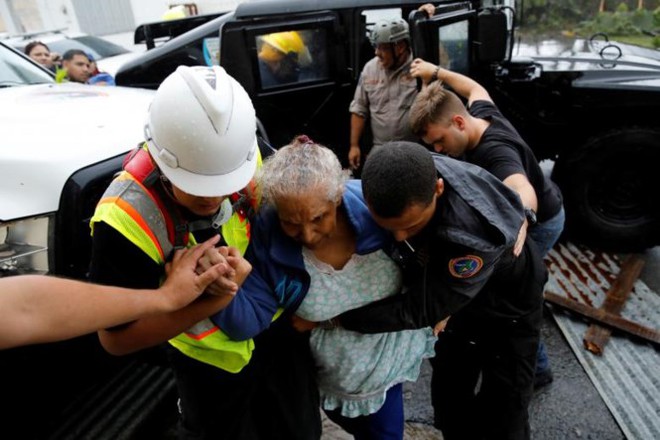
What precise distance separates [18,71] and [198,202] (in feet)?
9.43

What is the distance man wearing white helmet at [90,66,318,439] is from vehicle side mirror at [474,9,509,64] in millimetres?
2411

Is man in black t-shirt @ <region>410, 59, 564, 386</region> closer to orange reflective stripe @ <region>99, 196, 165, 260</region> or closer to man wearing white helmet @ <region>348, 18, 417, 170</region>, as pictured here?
man wearing white helmet @ <region>348, 18, 417, 170</region>

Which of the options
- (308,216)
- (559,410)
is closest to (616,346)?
(559,410)

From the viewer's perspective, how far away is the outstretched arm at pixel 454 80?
101 inches

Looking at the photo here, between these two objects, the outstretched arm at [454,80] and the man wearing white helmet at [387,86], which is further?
the man wearing white helmet at [387,86]

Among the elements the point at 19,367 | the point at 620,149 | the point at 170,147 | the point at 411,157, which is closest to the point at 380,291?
the point at 411,157

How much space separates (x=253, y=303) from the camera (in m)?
1.33

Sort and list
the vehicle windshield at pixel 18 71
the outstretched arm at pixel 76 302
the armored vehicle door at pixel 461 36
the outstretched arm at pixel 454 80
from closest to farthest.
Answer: the outstretched arm at pixel 76 302 → the outstretched arm at pixel 454 80 → the armored vehicle door at pixel 461 36 → the vehicle windshield at pixel 18 71

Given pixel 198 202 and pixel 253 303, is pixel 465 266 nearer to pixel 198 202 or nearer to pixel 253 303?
pixel 253 303

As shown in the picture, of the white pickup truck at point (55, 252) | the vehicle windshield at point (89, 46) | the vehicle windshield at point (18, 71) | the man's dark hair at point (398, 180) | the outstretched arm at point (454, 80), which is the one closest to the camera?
the man's dark hair at point (398, 180)

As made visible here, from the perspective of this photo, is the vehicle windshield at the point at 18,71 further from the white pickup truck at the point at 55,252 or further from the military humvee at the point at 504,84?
the white pickup truck at the point at 55,252

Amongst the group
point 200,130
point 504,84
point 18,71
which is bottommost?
point 504,84

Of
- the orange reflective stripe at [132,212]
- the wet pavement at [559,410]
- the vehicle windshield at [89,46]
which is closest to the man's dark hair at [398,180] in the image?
the orange reflective stripe at [132,212]

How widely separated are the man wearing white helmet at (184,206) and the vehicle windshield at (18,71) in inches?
98.6
